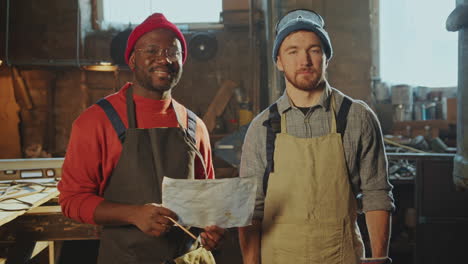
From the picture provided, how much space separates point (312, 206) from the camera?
169 cm

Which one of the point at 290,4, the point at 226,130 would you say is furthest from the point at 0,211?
the point at 226,130

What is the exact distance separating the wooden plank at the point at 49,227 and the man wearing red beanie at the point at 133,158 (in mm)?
1337

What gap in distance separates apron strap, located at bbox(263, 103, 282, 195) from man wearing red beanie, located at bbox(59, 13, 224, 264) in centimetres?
32

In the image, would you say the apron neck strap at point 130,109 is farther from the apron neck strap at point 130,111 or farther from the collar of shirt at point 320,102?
the collar of shirt at point 320,102

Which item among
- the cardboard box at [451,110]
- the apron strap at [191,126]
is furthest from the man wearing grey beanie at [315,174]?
the cardboard box at [451,110]

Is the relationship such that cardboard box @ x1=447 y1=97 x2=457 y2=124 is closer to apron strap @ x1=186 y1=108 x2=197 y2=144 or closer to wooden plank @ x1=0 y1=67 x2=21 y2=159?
apron strap @ x1=186 y1=108 x2=197 y2=144

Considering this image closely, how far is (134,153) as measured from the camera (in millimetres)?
1662

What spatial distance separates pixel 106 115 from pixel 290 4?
3.56 m

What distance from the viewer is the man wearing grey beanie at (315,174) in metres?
1.68

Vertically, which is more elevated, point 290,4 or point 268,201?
point 290,4

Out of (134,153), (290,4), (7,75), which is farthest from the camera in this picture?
(7,75)

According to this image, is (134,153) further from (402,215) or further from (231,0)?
(231,0)

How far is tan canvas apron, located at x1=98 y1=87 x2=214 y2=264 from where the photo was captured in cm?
166

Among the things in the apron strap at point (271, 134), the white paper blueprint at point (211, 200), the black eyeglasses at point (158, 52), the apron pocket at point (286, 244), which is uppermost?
the black eyeglasses at point (158, 52)
